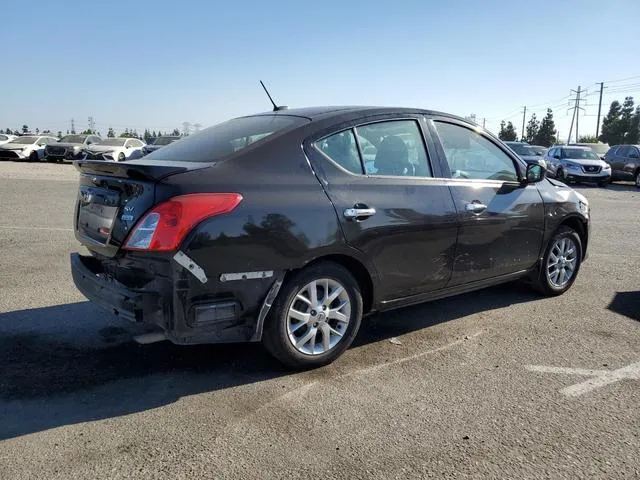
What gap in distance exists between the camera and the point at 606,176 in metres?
22.6

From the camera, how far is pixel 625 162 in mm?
22766

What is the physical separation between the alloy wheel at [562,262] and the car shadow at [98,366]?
1.35 meters

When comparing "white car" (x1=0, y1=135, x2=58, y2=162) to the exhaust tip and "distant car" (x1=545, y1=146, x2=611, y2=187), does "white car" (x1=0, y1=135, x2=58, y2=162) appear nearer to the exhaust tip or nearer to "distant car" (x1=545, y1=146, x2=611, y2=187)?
→ "distant car" (x1=545, y1=146, x2=611, y2=187)

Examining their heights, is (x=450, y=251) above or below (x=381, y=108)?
below

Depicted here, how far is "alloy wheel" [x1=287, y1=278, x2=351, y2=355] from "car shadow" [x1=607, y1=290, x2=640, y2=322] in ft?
9.65

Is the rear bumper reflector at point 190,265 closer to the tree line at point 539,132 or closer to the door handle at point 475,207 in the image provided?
the door handle at point 475,207

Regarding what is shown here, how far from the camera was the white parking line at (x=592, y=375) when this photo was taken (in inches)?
139

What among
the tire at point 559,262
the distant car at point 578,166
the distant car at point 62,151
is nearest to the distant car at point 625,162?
the distant car at point 578,166

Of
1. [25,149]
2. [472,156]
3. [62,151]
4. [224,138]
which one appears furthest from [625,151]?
[25,149]

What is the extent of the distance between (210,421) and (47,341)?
1.83m

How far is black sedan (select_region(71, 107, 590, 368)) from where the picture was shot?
3.19 meters

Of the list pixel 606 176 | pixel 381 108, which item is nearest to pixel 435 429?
pixel 381 108

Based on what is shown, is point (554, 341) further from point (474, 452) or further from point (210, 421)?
point (210, 421)

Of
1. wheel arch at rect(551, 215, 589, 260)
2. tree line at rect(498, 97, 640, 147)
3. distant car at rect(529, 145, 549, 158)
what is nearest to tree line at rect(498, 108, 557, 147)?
tree line at rect(498, 97, 640, 147)
